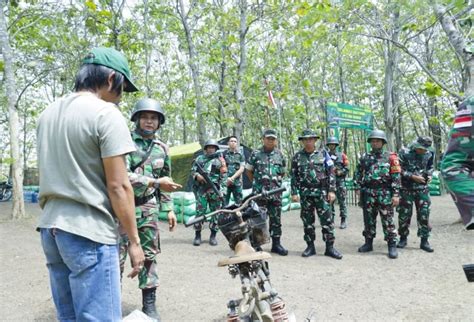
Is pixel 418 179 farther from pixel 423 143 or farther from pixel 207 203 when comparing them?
pixel 207 203

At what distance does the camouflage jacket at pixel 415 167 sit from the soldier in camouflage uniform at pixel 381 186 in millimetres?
464

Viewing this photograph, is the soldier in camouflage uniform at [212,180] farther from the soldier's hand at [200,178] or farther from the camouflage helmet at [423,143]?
the camouflage helmet at [423,143]

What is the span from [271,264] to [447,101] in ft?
60.3

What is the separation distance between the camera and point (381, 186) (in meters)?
5.48

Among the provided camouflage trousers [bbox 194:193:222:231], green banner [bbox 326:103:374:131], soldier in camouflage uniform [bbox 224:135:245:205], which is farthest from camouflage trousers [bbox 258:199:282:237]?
green banner [bbox 326:103:374:131]

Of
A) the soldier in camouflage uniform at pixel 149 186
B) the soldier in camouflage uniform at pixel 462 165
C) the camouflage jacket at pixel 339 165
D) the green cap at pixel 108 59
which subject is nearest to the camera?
the soldier in camouflage uniform at pixel 462 165

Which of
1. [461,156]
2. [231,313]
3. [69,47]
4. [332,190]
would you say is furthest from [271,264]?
[69,47]

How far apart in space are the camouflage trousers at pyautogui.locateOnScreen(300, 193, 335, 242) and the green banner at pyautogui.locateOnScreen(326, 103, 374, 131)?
273 inches

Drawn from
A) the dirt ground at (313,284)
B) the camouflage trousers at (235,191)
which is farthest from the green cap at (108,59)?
the camouflage trousers at (235,191)

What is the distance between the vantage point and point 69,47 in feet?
34.3

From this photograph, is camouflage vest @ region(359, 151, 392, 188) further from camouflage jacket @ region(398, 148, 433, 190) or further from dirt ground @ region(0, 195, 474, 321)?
dirt ground @ region(0, 195, 474, 321)

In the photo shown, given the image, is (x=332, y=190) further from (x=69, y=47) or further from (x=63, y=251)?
(x=69, y=47)

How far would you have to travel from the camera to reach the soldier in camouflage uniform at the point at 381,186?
5398 mm

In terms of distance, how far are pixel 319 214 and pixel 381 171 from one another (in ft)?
3.64
